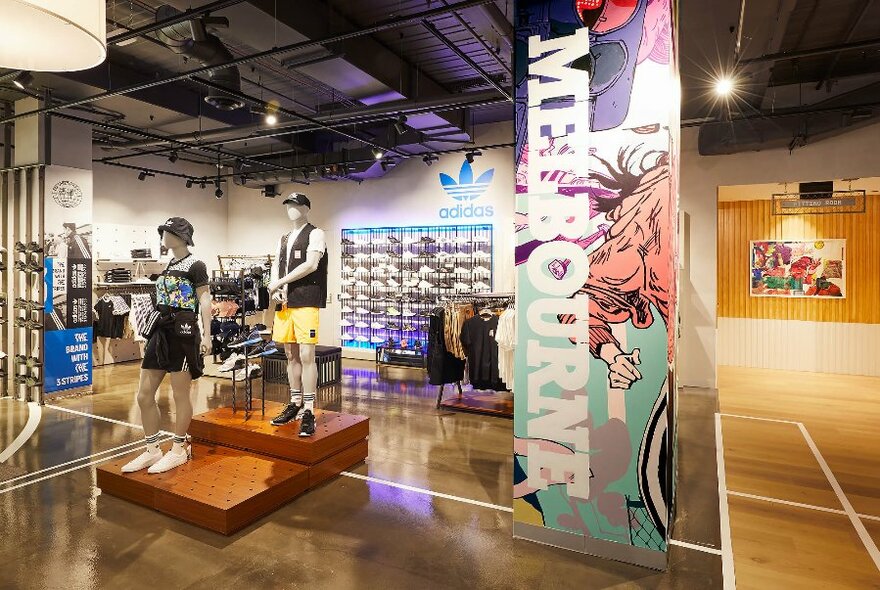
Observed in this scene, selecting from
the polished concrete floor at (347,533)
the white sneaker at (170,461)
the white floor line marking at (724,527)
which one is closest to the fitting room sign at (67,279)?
the polished concrete floor at (347,533)

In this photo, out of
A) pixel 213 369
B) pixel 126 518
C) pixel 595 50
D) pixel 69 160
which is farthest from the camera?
pixel 213 369

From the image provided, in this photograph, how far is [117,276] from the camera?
32.2 ft

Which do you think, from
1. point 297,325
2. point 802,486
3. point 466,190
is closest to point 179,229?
point 297,325

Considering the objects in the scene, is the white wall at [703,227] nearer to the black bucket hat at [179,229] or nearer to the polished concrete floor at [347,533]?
the polished concrete floor at [347,533]

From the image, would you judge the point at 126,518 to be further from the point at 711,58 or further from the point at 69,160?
the point at 711,58

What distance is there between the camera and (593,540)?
309cm

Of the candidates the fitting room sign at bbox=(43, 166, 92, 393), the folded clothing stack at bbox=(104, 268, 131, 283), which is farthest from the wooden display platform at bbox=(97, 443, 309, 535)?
the folded clothing stack at bbox=(104, 268, 131, 283)

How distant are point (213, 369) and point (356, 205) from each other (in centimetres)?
443

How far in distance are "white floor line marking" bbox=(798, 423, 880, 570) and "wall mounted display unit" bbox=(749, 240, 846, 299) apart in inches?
200

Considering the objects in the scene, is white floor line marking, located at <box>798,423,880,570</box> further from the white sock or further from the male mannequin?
the white sock

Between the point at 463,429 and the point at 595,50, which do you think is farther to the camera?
the point at 463,429

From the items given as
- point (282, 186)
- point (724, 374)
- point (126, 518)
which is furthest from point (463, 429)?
point (282, 186)

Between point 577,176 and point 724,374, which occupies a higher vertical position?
point 577,176

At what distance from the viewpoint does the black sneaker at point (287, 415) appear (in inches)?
175
